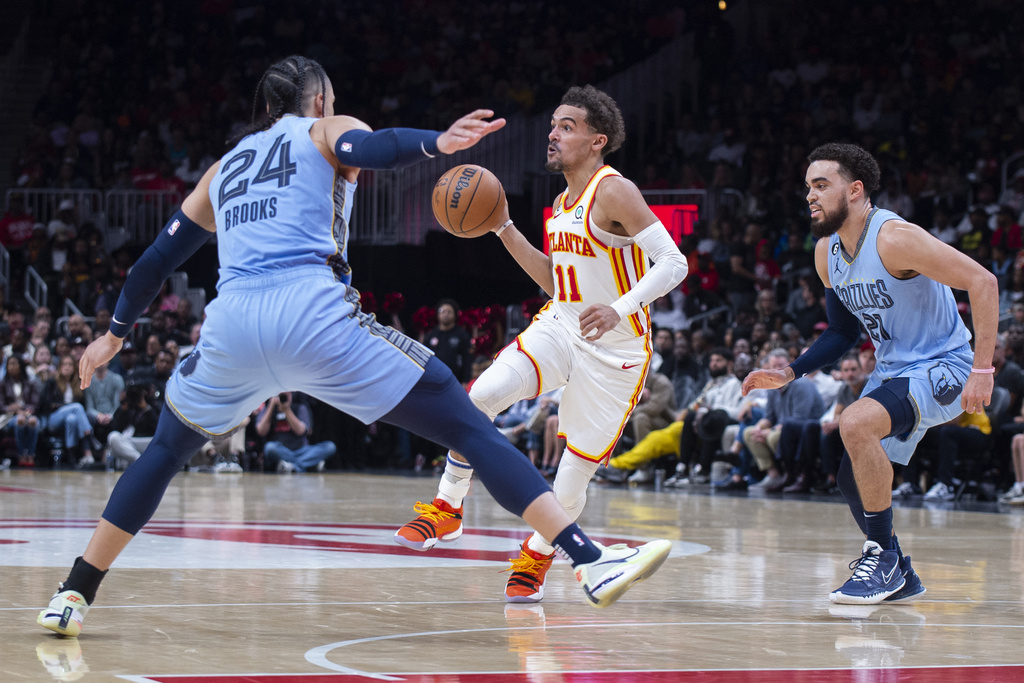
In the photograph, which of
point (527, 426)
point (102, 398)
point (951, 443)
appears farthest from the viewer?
point (102, 398)

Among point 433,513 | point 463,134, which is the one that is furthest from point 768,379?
point 463,134

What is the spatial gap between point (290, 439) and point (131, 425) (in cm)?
183

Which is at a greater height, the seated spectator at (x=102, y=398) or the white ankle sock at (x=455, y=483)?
the white ankle sock at (x=455, y=483)

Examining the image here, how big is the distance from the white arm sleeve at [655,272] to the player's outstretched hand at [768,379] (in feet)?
2.14

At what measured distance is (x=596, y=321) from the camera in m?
4.43

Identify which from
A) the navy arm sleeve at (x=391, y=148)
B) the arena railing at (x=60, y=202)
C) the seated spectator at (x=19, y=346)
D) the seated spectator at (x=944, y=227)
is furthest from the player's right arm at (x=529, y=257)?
the arena railing at (x=60, y=202)

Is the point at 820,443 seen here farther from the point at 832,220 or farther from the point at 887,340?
the point at 832,220

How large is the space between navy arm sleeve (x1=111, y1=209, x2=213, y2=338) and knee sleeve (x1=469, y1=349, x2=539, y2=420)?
129cm

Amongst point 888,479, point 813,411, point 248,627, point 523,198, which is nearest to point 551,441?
point 813,411

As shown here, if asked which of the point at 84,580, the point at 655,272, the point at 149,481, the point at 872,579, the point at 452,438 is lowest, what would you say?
the point at 872,579

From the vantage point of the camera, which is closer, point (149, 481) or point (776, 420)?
point (149, 481)

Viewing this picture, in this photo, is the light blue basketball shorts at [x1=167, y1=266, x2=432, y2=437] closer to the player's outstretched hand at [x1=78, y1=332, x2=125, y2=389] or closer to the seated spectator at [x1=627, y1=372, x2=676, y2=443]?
the player's outstretched hand at [x1=78, y1=332, x2=125, y2=389]

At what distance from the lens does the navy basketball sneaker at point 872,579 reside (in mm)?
4715

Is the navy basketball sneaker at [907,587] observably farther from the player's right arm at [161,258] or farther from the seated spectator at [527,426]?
the seated spectator at [527,426]
